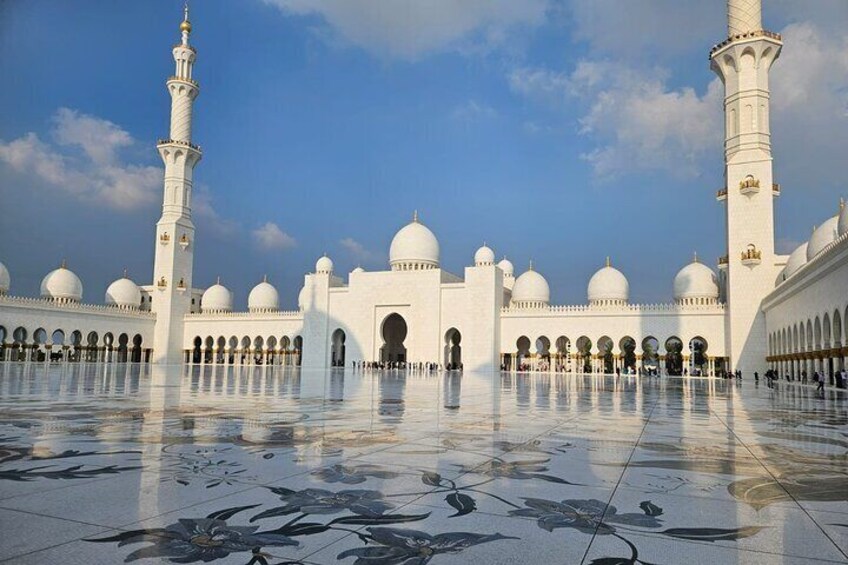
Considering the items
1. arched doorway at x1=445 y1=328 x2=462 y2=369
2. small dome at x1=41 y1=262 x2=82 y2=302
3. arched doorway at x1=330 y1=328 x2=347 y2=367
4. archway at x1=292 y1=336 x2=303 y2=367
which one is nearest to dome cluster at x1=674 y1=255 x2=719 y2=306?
arched doorway at x1=445 y1=328 x2=462 y2=369

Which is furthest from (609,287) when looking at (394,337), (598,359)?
(394,337)

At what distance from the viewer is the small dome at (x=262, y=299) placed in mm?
37562

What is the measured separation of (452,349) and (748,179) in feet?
A: 51.4

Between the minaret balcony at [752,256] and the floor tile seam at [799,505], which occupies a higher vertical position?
the minaret balcony at [752,256]

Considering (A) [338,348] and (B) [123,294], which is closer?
(A) [338,348]

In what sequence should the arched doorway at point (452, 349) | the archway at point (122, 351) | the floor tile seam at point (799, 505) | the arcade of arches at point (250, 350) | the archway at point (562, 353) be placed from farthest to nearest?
the archway at point (122, 351), the arcade of arches at point (250, 350), the arched doorway at point (452, 349), the archway at point (562, 353), the floor tile seam at point (799, 505)

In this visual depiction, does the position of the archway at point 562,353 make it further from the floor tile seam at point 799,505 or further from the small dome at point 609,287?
the floor tile seam at point 799,505

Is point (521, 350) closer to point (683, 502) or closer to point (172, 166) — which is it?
point (172, 166)

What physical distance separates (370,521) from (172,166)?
3386 centimetres

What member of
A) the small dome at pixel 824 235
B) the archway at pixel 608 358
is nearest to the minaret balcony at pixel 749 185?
the small dome at pixel 824 235

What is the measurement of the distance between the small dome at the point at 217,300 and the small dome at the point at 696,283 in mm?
25892

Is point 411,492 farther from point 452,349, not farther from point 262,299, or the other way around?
point 262,299

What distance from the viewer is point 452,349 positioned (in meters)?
32.0

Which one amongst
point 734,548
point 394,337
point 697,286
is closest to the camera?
point 734,548
